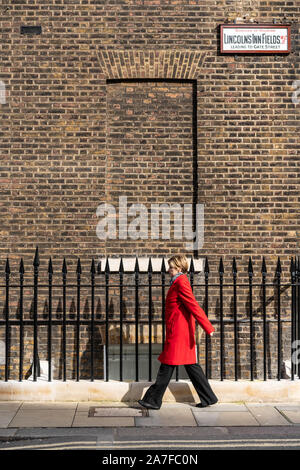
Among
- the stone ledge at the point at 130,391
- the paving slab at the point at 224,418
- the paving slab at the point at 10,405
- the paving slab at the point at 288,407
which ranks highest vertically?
the stone ledge at the point at 130,391

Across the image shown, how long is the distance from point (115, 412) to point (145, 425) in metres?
0.55

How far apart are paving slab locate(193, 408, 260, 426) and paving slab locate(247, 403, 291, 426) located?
7 cm

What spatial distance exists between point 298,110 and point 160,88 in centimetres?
191

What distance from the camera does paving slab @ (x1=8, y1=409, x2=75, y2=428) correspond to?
19.1ft

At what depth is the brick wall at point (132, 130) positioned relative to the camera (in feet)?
27.4

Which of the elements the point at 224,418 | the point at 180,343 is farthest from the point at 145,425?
the point at 180,343

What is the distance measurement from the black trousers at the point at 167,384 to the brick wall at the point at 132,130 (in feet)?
6.64

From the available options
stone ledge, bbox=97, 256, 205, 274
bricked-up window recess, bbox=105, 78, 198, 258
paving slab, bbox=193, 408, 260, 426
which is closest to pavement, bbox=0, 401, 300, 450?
paving slab, bbox=193, 408, 260, 426

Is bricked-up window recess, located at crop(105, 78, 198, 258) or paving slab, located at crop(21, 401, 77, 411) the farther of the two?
bricked-up window recess, located at crop(105, 78, 198, 258)

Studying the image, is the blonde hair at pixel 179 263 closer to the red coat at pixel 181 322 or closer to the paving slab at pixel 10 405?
the red coat at pixel 181 322

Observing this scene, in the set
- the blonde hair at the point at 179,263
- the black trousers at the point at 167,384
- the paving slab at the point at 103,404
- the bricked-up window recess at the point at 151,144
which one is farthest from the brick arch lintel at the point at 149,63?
the paving slab at the point at 103,404

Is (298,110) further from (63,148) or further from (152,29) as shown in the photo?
(63,148)

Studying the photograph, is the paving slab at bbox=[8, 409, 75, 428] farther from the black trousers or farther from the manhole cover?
the black trousers

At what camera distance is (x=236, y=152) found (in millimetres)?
8438
